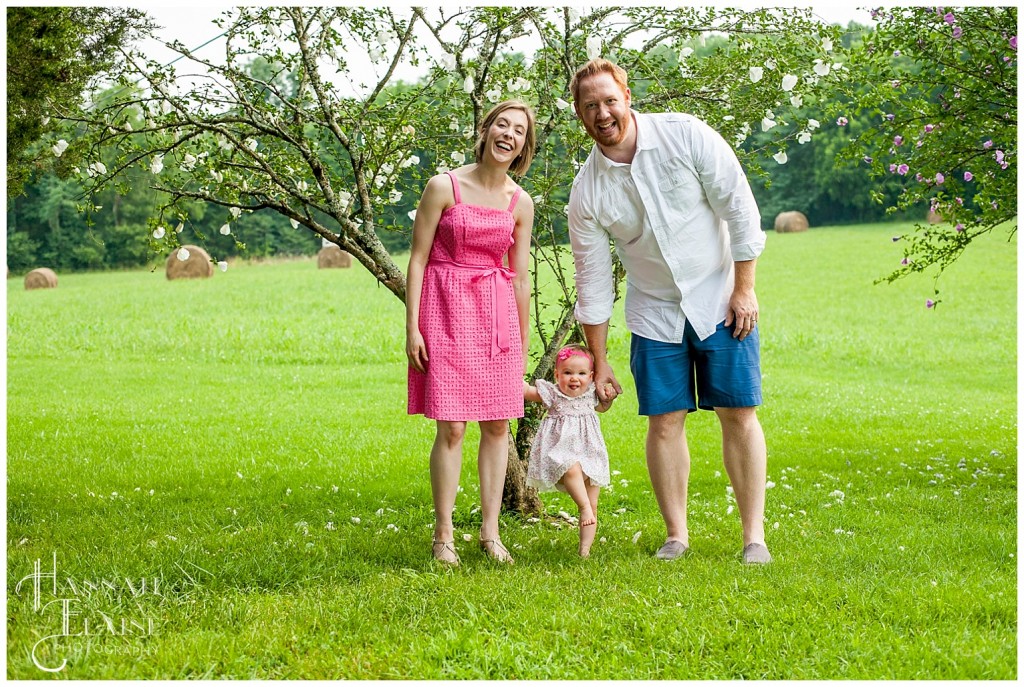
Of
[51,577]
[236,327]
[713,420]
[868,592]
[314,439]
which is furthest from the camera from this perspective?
[236,327]

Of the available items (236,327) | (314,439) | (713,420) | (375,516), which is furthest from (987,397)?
(236,327)

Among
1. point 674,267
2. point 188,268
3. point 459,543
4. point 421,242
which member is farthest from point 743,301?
point 188,268

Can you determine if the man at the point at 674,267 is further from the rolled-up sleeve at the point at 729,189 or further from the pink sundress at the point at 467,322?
the pink sundress at the point at 467,322

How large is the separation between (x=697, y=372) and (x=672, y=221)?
640 mm

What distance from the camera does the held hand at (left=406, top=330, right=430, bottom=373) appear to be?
432cm

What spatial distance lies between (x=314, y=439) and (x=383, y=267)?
379 cm

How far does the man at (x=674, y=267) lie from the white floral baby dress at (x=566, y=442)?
0.23m

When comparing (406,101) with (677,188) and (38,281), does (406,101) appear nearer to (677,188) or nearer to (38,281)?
(677,188)

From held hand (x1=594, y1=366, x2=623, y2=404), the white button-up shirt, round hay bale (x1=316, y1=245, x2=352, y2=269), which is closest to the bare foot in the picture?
held hand (x1=594, y1=366, x2=623, y2=404)

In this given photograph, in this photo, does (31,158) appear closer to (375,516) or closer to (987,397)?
(375,516)

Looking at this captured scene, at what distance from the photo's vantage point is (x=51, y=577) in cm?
422

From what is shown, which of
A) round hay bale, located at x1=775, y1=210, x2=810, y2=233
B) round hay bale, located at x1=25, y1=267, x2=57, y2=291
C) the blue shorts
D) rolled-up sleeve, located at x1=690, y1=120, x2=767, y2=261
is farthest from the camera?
round hay bale, located at x1=775, y1=210, x2=810, y2=233

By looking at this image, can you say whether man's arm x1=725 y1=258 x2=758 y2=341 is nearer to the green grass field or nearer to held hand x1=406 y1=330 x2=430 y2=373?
the green grass field

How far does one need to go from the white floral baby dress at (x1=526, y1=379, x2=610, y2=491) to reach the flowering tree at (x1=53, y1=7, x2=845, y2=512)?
918 millimetres
